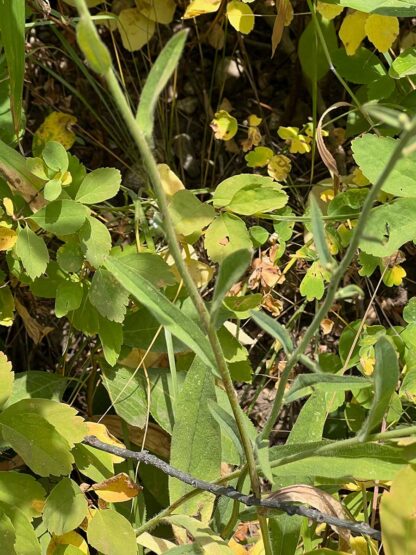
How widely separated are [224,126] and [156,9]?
1.05 ft

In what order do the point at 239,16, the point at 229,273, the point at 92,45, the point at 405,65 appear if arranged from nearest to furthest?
1. the point at 92,45
2. the point at 229,273
3. the point at 405,65
4. the point at 239,16

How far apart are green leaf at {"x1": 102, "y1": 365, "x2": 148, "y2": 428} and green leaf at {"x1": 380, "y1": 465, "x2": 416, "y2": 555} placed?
0.55 m

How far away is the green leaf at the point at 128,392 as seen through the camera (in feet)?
4.58

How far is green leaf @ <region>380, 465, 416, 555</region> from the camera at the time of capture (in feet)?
3.20

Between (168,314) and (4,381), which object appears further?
(4,381)

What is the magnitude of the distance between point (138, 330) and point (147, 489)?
0.35m

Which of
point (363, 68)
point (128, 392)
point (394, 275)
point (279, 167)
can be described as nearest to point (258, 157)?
point (279, 167)

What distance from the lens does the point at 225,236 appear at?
129 centimetres

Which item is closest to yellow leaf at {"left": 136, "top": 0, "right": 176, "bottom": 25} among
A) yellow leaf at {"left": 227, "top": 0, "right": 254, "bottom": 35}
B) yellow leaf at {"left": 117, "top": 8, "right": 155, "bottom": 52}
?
yellow leaf at {"left": 117, "top": 8, "right": 155, "bottom": 52}

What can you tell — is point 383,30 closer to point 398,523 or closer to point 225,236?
point 225,236

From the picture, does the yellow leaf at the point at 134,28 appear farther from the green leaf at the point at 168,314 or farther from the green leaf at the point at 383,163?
the green leaf at the point at 168,314

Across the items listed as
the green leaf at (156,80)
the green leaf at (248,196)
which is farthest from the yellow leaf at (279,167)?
the green leaf at (156,80)

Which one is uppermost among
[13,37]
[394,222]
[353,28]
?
[13,37]

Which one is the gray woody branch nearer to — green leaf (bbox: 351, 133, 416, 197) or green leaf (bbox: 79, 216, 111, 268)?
green leaf (bbox: 79, 216, 111, 268)
